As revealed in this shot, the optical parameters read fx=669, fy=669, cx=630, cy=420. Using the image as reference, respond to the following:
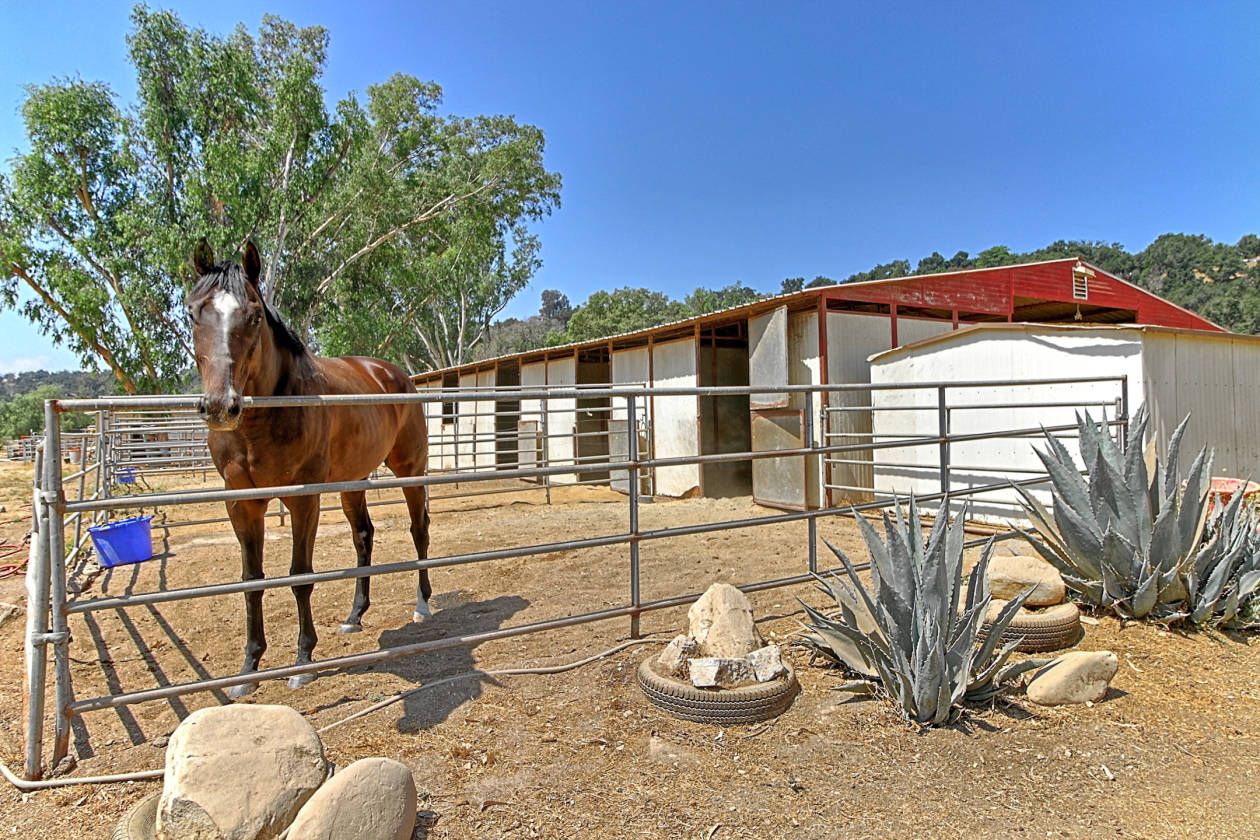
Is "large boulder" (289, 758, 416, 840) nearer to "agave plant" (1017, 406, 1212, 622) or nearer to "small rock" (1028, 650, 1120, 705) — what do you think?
"small rock" (1028, 650, 1120, 705)

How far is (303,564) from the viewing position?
2.87 meters

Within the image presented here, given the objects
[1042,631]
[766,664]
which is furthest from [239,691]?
[1042,631]

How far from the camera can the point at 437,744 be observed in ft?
7.56

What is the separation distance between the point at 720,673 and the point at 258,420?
209cm

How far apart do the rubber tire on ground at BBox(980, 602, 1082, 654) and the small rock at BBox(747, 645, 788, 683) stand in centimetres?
100

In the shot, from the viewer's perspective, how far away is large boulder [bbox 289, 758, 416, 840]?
1637 mm

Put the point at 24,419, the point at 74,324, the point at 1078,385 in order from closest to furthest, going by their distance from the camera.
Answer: the point at 1078,385
the point at 74,324
the point at 24,419

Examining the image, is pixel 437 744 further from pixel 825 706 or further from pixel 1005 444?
pixel 1005 444

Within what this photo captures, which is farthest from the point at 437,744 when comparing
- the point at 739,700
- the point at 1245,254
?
the point at 1245,254

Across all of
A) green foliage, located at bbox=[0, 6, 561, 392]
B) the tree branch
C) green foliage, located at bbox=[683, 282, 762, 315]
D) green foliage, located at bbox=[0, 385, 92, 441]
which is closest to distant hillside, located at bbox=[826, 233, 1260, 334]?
green foliage, located at bbox=[683, 282, 762, 315]

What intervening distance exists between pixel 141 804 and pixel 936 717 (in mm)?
2481

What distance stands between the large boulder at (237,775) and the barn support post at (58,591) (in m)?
0.66

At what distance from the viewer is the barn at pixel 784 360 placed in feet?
26.7

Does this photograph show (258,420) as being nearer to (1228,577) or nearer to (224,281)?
(224,281)
